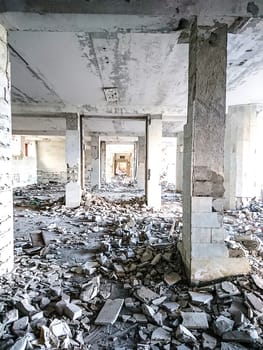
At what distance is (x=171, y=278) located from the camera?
112 inches

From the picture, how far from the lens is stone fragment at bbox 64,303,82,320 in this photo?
2186 mm

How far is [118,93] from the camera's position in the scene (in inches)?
236

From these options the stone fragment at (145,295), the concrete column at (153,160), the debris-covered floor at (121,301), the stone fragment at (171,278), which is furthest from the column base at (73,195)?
the stone fragment at (145,295)

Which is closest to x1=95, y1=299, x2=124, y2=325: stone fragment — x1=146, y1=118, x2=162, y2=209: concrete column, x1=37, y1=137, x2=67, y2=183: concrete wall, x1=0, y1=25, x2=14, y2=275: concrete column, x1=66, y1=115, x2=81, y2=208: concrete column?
x1=0, y1=25, x2=14, y2=275: concrete column

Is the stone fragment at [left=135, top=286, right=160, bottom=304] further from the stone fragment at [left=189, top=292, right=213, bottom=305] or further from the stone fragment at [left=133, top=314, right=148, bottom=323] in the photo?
the stone fragment at [left=189, top=292, right=213, bottom=305]

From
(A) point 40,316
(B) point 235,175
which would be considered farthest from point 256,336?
(B) point 235,175

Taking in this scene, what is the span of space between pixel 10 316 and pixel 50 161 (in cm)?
1665

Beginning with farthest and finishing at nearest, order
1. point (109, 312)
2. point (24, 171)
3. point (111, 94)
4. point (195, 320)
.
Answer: point (24, 171)
point (111, 94)
point (109, 312)
point (195, 320)

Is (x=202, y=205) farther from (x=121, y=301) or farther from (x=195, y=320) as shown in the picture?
(x=121, y=301)

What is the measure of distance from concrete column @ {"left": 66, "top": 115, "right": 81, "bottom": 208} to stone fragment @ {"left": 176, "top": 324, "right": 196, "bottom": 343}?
630 centimetres

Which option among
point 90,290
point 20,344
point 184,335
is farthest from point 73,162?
point 184,335

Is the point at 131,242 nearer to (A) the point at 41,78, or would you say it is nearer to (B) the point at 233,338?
(B) the point at 233,338

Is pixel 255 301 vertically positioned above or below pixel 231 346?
above

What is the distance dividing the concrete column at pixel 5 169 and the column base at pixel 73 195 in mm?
4979
